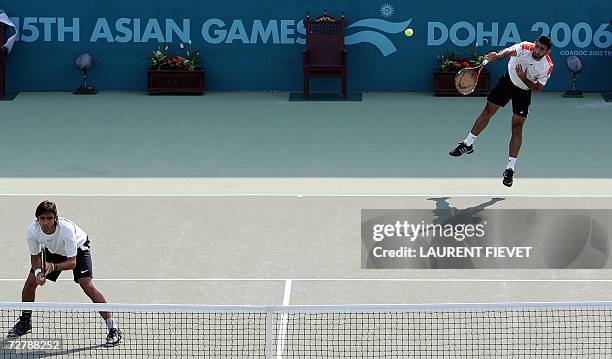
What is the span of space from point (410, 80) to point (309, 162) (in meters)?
6.76

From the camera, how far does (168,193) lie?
15883 mm

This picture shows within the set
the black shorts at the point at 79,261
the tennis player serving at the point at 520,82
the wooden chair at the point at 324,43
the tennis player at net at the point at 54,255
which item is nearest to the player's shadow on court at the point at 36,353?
the tennis player at net at the point at 54,255

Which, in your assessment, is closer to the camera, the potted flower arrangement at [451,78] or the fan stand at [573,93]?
the potted flower arrangement at [451,78]

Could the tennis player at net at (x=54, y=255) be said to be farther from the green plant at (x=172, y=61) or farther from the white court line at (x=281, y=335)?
the green plant at (x=172, y=61)

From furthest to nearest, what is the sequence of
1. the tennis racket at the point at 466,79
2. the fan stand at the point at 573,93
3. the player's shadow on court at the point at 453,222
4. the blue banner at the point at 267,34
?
the fan stand at the point at 573,93 → the blue banner at the point at 267,34 → the tennis racket at the point at 466,79 → the player's shadow on court at the point at 453,222

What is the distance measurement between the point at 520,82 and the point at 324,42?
882 cm

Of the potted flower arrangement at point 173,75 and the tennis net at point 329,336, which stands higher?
the potted flower arrangement at point 173,75

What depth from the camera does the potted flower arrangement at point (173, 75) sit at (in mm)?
23969

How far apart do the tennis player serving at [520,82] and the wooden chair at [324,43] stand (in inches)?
321

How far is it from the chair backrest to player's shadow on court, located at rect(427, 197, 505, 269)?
A: 8.57 m

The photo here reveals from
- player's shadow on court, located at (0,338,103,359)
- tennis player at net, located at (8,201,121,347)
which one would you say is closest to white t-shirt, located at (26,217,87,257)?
tennis player at net, located at (8,201,121,347)

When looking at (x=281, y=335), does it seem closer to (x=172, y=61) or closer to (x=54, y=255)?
(x=54, y=255)

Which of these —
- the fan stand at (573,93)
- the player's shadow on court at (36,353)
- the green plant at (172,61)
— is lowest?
the player's shadow on court at (36,353)

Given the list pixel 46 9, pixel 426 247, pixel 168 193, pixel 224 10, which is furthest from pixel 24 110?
pixel 426 247
